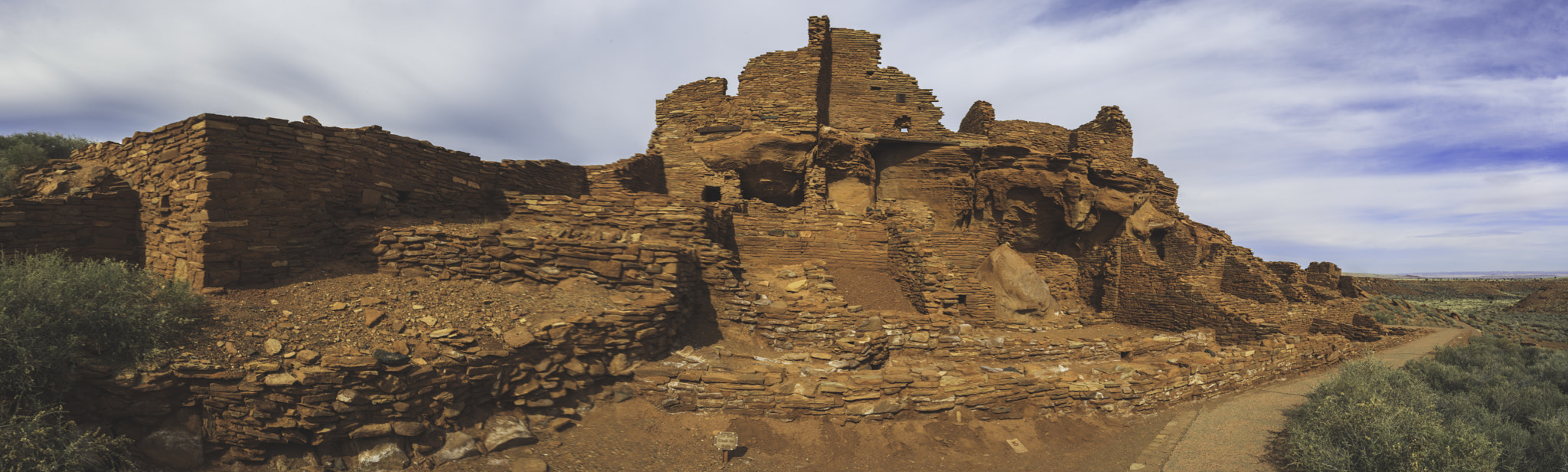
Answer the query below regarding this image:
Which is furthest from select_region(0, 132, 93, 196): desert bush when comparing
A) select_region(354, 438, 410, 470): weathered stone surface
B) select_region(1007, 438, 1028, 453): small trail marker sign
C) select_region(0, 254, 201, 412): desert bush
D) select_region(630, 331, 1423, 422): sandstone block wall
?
select_region(1007, 438, 1028, 453): small trail marker sign

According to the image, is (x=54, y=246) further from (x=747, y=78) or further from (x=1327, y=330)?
(x=1327, y=330)

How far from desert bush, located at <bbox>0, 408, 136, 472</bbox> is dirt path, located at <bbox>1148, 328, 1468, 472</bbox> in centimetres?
1120

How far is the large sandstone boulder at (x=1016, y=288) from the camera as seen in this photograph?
606 inches

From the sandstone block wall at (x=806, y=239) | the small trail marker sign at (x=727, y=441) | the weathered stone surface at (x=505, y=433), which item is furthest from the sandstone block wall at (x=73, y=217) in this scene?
the sandstone block wall at (x=806, y=239)

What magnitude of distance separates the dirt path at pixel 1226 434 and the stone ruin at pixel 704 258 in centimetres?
66

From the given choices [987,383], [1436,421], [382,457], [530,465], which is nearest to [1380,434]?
[1436,421]

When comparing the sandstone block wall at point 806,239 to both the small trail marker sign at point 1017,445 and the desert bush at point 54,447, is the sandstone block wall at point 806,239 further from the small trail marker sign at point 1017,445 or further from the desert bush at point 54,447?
the desert bush at point 54,447

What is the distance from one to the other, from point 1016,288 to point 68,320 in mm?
17721

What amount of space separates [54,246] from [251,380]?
17.4 ft

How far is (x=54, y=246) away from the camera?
7055 mm

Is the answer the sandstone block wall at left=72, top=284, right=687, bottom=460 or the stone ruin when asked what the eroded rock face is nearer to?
the stone ruin

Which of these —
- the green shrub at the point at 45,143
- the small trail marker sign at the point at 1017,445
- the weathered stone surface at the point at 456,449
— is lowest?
the small trail marker sign at the point at 1017,445

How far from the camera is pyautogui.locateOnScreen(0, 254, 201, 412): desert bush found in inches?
175

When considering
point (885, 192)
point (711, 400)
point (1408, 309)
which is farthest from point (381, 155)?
point (1408, 309)
